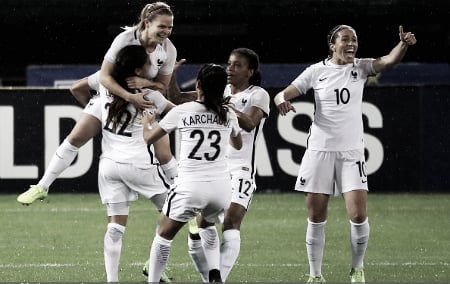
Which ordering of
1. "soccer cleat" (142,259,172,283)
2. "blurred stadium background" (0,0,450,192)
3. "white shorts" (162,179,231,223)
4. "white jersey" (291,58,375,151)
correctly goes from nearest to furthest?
"white shorts" (162,179,231,223), "white jersey" (291,58,375,151), "soccer cleat" (142,259,172,283), "blurred stadium background" (0,0,450,192)

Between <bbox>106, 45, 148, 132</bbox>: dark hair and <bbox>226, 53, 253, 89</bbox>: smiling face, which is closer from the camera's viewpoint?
<bbox>106, 45, 148, 132</bbox>: dark hair

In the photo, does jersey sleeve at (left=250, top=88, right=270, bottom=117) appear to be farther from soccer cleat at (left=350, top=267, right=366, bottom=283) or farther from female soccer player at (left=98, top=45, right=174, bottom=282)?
soccer cleat at (left=350, top=267, right=366, bottom=283)

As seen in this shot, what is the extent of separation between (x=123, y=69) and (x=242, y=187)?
1259 millimetres

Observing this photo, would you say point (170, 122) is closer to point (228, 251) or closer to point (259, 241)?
point (228, 251)

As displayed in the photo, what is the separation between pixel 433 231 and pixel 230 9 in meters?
10.7

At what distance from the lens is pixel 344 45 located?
9.26 meters

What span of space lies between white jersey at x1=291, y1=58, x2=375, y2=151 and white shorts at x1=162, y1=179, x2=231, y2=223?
4.93ft

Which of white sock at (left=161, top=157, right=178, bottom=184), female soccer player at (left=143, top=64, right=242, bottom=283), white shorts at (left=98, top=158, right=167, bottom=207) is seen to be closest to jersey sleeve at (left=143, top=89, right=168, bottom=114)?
female soccer player at (left=143, top=64, right=242, bottom=283)

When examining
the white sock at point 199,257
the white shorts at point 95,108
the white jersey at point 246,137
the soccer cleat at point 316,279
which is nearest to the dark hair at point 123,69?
the white shorts at point 95,108

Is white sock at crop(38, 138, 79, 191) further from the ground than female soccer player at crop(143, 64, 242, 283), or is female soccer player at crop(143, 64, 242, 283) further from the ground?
female soccer player at crop(143, 64, 242, 283)

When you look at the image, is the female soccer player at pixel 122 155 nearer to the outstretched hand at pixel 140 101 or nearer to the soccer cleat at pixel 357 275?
the outstretched hand at pixel 140 101

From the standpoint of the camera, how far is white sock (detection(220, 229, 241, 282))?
8.64 m

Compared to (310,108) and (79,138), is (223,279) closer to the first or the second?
(79,138)

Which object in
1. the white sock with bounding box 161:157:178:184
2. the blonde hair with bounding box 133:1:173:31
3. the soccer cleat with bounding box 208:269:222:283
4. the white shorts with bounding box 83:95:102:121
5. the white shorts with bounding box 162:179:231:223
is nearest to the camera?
the white shorts with bounding box 162:179:231:223
